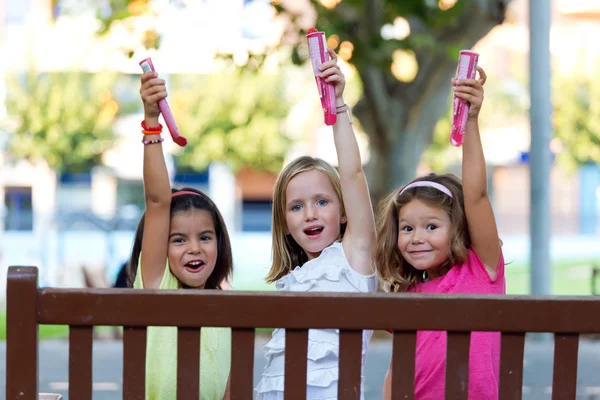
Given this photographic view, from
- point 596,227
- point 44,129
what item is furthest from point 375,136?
point 596,227

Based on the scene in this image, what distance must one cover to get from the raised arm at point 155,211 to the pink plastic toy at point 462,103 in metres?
0.75

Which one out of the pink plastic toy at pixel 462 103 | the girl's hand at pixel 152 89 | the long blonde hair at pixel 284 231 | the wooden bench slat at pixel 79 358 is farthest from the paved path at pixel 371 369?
the wooden bench slat at pixel 79 358

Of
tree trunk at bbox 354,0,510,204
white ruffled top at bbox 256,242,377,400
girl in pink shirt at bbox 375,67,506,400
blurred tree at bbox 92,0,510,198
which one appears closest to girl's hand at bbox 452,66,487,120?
girl in pink shirt at bbox 375,67,506,400

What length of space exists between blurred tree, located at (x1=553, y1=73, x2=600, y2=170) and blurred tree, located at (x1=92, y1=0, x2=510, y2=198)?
23.3 meters

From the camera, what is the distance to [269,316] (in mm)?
1641

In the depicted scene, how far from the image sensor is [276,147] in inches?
1215

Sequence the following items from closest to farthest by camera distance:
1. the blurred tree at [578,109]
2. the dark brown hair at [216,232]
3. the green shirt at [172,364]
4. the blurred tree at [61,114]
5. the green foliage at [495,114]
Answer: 1. the green shirt at [172,364]
2. the dark brown hair at [216,232]
3. the blurred tree at [61,114]
4. the blurred tree at [578,109]
5. the green foliage at [495,114]

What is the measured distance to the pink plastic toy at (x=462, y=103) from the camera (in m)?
2.08

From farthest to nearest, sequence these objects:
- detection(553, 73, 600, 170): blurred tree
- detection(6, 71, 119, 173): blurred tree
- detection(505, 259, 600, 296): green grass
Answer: detection(553, 73, 600, 170): blurred tree → detection(6, 71, 119, 173): blurred tree → detection(505, 259, 600, 296): green grass

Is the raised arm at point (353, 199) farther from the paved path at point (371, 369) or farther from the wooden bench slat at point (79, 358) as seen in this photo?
the paved path at point (371, 369)

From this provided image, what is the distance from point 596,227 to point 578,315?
34976 millimetres

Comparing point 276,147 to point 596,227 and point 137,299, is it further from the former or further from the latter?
point 137,299

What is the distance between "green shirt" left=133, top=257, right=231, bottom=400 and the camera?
7.68ft

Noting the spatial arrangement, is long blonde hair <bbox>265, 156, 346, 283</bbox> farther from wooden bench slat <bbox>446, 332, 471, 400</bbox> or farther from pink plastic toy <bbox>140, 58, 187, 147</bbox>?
wooden bench slat <bbox>446, 332, 471, 400</bbox>
